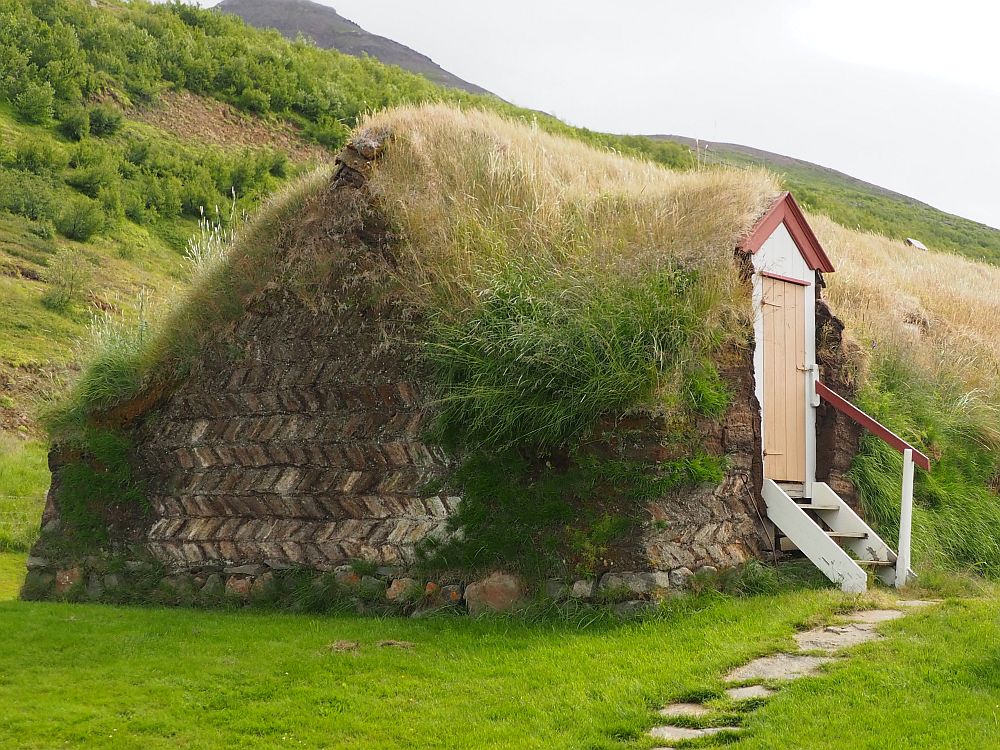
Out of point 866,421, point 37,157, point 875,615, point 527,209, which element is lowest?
point 875,615

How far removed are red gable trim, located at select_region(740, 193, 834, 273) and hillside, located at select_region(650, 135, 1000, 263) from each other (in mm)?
17631

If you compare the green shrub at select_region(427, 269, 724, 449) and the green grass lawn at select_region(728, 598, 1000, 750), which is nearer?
the green grass lawn at select_region(728, 598, 1000, 750)

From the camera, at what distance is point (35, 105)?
84.1 feet

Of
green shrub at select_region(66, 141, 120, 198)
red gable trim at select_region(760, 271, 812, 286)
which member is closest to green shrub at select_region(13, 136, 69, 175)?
green shrub at select_region(66, 141, 120, 198)

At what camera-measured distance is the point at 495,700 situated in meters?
6.04

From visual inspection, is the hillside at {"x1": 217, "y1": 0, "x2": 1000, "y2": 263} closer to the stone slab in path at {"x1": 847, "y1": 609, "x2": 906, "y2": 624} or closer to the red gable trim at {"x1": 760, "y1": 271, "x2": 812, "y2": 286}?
the red gable trim at {"x1": 760, "y1": 271, "x2": 812, "y2": 286}

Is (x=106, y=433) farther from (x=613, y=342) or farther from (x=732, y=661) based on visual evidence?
(x=732, y=661)

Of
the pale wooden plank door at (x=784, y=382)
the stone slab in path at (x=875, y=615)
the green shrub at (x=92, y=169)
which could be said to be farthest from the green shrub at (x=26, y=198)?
the stone slab in path at (x=875, y=615)

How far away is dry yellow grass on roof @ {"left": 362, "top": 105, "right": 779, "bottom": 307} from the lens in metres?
9.21

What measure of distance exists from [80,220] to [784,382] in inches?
727

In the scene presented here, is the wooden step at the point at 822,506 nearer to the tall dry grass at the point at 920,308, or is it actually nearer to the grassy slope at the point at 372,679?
the grassy slope at the point at 372,679

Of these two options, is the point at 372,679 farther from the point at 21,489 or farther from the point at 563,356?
the point at 21,489

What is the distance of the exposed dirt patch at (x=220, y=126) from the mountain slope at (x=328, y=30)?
27700mm

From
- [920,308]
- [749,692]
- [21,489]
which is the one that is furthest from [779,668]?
[21,489]
